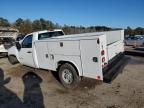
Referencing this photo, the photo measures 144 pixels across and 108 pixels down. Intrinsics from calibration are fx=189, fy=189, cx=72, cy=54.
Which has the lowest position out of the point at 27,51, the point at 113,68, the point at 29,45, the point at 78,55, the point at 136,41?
the point at 136,41

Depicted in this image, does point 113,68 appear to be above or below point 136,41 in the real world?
above

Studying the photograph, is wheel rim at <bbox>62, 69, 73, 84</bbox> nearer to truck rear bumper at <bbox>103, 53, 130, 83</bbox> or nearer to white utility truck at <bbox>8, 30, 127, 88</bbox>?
white utility truck at <bbox>8, 30, 127, 88</bbox>

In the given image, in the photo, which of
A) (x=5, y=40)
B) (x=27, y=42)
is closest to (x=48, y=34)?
(x=27, y=42)

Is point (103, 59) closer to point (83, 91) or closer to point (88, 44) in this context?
point (88, 44)

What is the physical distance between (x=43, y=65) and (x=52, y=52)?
973 millimetres

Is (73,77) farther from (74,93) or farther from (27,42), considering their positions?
(27,42)

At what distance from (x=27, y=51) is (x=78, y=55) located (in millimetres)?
3429

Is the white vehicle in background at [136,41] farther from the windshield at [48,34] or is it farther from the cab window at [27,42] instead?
the cab window at [27,42]

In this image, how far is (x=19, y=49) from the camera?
31.1ft

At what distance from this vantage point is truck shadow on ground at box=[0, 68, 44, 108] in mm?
5691

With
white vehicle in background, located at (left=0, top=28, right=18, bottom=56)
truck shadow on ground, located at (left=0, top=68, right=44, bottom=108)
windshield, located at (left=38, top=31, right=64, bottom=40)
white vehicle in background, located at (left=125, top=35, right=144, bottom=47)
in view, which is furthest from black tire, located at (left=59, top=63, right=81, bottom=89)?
white vehicle in background, located at (left=125, top=35, right=144, bottom=47)

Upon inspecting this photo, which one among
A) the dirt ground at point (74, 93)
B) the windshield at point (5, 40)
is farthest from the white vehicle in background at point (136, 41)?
the dirt ground at point (74, 93)

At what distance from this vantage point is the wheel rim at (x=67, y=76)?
21.6 ft

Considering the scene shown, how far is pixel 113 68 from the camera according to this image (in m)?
6.41
